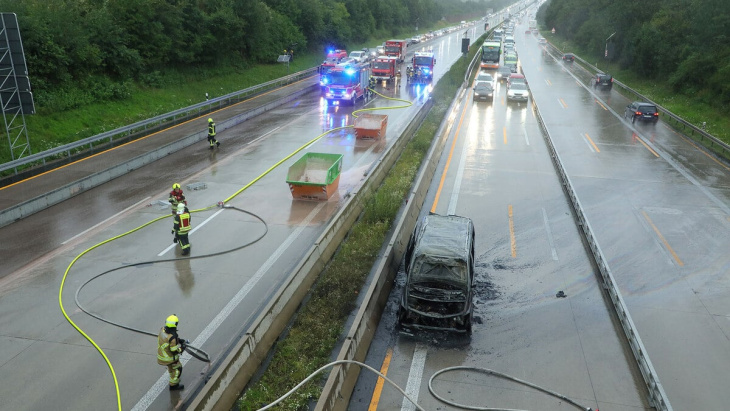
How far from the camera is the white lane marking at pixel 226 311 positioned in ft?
29.3

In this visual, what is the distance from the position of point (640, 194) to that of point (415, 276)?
13.4 m

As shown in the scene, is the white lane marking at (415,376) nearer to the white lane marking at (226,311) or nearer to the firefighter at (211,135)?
the white lane marking at (226,311)

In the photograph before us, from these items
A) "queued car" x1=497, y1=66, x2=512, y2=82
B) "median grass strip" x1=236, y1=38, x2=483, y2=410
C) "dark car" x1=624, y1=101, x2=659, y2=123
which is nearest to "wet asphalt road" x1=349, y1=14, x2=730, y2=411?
"median grass strip" x1=236, y1=38, x2=483, y2=410

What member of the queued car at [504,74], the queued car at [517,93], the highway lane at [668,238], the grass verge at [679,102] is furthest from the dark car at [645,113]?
the queued car at [504,74]

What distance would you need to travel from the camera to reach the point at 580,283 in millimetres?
13305

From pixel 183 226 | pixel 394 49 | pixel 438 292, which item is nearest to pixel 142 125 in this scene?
pixel 183 226

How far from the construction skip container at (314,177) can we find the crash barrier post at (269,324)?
4.20ft

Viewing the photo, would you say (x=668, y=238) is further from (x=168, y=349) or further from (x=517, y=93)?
(x=517, y=93)

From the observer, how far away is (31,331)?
1075cm

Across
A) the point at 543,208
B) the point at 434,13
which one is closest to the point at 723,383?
the point at 543,208

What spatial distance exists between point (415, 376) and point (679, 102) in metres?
41.2

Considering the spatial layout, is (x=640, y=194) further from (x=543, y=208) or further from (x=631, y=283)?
(x=631, y=283)

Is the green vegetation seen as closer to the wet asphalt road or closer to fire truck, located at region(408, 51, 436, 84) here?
the wet asphalt road

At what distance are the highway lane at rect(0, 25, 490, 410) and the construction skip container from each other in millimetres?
353
